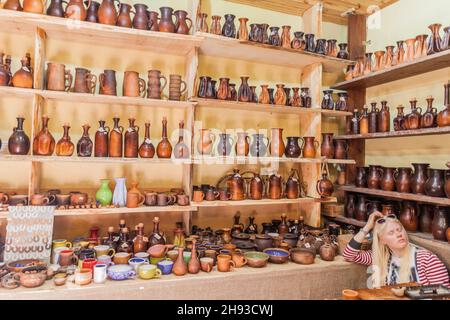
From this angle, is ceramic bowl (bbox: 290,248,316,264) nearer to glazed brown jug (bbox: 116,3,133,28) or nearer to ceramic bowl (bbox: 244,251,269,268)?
ceramic bowl (bbox: 244,251,269,268)

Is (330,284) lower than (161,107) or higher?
lower

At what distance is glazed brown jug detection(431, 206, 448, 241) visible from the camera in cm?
214

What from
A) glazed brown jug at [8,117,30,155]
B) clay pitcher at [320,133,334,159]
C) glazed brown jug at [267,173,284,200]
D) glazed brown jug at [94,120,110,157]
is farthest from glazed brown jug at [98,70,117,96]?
clay pitcher at [320,133,334,159]

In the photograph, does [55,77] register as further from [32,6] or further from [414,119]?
[414,119]

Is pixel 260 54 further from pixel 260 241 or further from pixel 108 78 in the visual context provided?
pixel 260 241

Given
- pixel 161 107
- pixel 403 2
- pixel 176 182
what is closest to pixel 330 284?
pixel 176 182

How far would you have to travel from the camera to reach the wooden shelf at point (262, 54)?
2.52 meters

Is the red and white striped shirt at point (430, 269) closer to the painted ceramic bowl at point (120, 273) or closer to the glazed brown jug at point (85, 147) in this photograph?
the painted ceramic bowl at point (120, 273)

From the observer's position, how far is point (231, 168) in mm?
2951

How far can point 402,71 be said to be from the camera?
2.59m

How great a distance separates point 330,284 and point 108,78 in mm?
2120

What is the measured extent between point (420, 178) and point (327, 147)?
81cm

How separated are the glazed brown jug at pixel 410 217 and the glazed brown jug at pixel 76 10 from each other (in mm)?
2663

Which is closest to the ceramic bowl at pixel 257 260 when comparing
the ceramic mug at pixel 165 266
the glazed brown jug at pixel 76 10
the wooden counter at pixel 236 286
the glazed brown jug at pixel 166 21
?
the wooden counter at pixel 236 286
